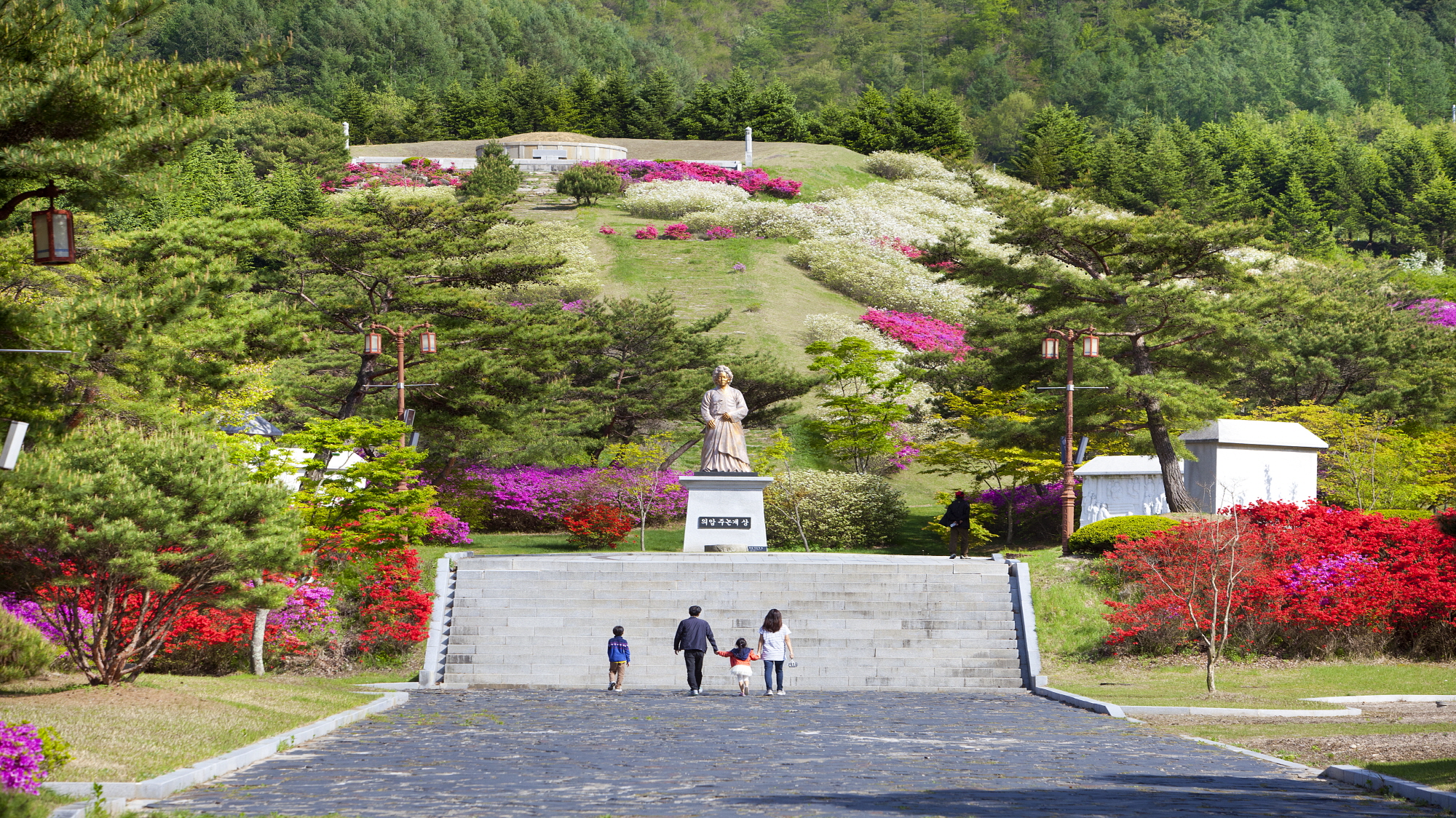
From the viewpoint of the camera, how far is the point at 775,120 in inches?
3337

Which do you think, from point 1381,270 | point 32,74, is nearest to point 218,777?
point 32,74

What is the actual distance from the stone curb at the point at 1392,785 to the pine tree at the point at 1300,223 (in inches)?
2479

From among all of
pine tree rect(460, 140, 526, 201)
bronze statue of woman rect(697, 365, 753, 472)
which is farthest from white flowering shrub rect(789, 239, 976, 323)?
bronze statue of woman rect(697, 365, 753, 472)

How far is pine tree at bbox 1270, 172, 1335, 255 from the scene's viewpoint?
67256 millimetres

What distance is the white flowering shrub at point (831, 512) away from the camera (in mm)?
30141

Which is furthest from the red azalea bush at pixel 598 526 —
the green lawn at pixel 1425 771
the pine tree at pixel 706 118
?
the pine tree at pixel 706 118

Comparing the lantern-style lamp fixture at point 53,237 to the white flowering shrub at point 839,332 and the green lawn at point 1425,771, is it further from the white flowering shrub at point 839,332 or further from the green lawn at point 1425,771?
the white flowering shrub at point 839,332

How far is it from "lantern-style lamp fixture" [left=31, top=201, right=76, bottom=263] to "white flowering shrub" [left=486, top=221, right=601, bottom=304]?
68.7 feet

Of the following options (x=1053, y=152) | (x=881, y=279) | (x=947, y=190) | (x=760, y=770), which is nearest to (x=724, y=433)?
(x=760, y=770)

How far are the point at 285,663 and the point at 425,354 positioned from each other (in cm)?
1190

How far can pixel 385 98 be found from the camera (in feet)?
287

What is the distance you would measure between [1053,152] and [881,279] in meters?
30.1

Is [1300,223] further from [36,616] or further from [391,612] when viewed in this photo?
[36,616]

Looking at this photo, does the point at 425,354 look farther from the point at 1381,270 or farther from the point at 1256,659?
the point at 1381,270
